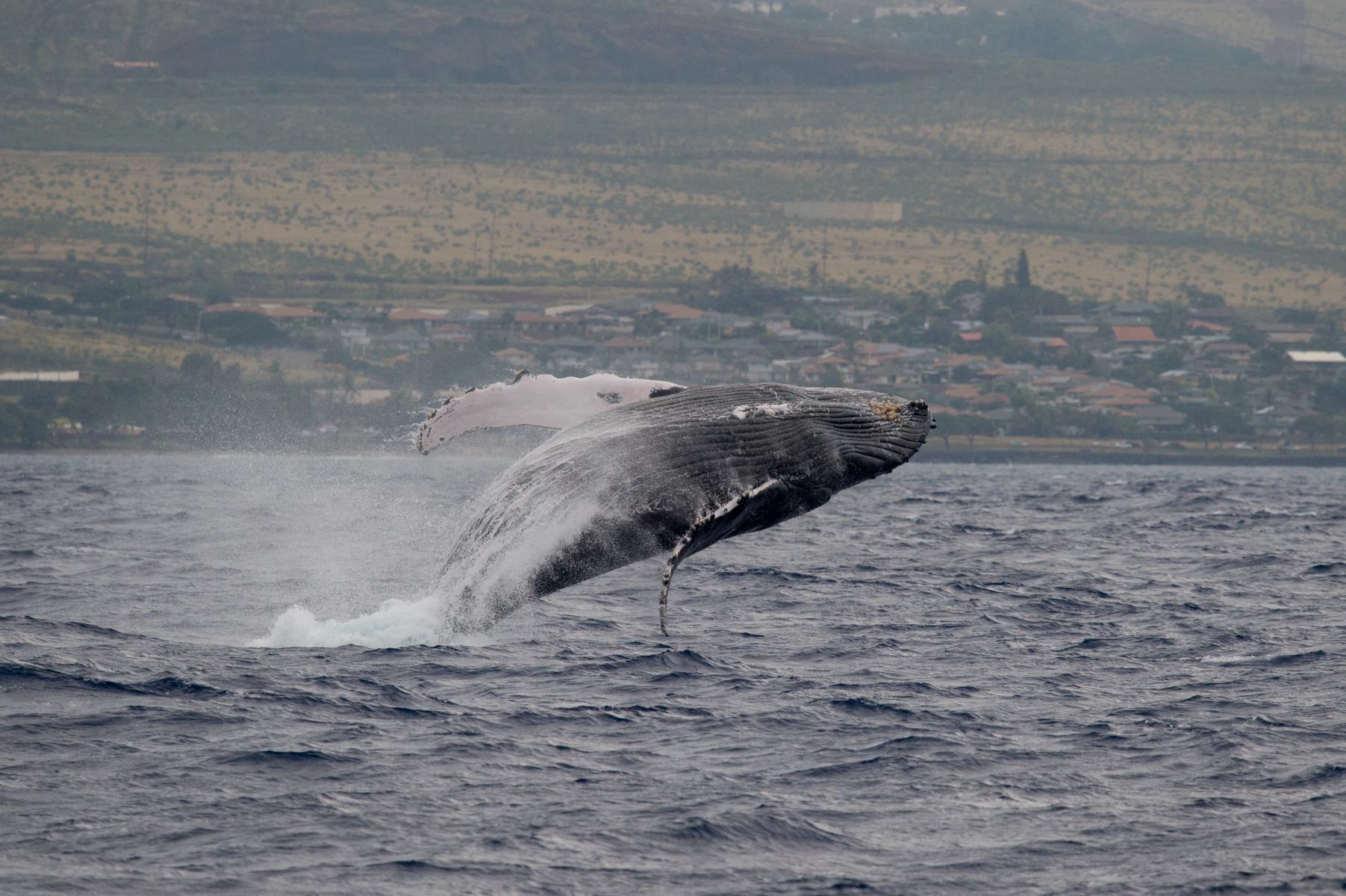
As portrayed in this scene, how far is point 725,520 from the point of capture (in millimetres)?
10945

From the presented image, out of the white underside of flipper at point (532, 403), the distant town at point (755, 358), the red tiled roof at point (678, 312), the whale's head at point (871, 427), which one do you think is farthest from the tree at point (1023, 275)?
the whale's head at point (871, 427)

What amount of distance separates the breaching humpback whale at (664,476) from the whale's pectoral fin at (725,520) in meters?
0.02

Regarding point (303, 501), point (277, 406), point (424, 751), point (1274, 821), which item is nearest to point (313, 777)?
point (424, 751)

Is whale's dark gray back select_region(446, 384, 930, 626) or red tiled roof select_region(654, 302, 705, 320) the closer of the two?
whale's dark gray back select_region(446, 384, 930, 626)

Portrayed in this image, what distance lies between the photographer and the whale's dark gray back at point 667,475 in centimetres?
1118

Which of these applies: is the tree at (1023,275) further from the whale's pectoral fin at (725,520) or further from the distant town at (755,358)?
Answer: the whale's pectoral fin at (725,520)

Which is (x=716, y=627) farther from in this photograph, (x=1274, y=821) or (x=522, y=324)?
(x=522, y=324)

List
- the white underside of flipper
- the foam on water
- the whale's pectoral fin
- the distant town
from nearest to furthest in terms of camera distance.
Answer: the whale's pectoral fin
the white underside of flipper
the foam on water
the distant town

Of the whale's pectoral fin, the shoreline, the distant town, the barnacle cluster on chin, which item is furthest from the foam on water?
the distant town

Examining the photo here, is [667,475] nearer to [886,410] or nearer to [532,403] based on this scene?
[886,410]

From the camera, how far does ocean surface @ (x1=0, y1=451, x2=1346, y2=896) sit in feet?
34.1

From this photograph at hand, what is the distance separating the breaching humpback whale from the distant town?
105m

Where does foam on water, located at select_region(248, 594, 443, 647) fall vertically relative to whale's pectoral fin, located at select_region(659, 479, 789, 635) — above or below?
below

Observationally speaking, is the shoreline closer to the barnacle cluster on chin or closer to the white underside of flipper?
the white underside of flipper
